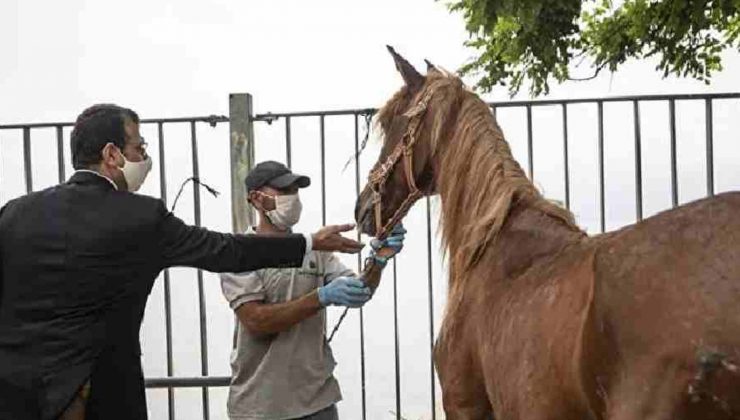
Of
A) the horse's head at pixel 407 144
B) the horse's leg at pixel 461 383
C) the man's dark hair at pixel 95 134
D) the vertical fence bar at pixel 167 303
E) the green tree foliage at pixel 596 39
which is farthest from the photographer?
the green tree foliage at pixel 596 39

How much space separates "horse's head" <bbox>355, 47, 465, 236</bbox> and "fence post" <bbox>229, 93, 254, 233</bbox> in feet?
3.64

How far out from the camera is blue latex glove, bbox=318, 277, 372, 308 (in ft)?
12.5

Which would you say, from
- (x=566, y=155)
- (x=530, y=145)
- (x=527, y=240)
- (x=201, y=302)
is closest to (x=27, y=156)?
(x=201, y=302)

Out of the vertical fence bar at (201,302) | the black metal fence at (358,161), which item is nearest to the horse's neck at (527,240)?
the black metal fence at (358,161)

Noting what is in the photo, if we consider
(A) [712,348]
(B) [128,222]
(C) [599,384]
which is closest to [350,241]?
(B) [128,222]

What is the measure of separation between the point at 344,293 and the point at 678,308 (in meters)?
1.62

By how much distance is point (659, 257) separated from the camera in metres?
2.53

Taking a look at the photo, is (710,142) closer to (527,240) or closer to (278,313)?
(527,240)

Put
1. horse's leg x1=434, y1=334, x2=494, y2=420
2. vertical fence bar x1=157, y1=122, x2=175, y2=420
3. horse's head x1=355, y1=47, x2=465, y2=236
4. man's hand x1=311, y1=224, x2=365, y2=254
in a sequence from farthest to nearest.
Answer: vertical fence bar x1=157, y1=122, x2=175, y2=420, horse's head x1=355, y1=47, x2=465, y2=236, man's hand x1=311, y1=224, x2=365, y2=254, horse's leg x1=434, y1=334, x2=494, y2=420

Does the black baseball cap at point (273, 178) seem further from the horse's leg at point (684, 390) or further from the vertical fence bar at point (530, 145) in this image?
the horse's leg at point (684, 390)

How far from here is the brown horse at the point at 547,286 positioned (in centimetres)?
241

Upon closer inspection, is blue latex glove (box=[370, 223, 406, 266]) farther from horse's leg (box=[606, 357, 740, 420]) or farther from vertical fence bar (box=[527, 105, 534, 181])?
horse's leg (box=[606, 357, 740, 420])

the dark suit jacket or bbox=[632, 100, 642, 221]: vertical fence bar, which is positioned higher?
bbox=[632, 100, 642, 221]: vertical fence bar

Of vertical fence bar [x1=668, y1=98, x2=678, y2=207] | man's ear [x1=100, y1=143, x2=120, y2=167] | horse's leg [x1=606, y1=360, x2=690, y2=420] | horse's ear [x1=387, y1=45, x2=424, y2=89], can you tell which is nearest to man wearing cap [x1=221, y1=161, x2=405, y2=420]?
horse's ear [x1=387, y1=45, x2=424, y2=89]
